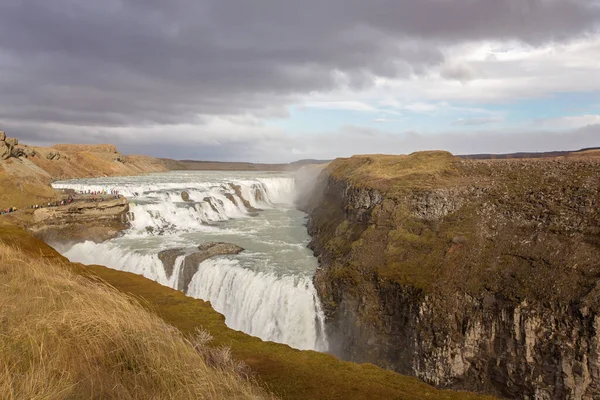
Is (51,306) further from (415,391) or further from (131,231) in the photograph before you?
(131,231)

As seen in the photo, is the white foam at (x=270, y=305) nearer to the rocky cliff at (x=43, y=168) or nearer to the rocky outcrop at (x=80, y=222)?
the rocky outcrop at (x=80, y=222)

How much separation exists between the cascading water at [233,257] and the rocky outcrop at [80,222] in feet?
4.07

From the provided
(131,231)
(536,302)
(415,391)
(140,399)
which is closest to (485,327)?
(536,302)

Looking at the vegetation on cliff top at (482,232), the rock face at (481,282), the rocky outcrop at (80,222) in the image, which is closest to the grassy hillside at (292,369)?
the rock face at (481,282)

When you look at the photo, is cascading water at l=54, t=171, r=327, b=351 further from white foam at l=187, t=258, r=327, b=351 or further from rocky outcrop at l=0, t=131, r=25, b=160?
rocky outcrop at l=0, t=131, r=25, b=160

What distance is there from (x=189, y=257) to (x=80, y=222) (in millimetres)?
14150

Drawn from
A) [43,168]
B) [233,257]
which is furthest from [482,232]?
[43,168]

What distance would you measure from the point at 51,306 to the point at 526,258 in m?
19.2

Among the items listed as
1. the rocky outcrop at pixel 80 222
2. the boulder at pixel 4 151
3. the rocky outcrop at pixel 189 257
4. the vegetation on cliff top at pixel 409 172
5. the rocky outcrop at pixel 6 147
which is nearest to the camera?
the rocky outcrop at pixel 189 257

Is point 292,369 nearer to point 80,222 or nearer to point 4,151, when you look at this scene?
point 80,222

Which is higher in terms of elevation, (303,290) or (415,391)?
(415,391)

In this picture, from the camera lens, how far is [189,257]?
2645cm

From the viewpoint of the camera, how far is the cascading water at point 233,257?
71.7ft

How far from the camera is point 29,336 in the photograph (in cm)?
451
